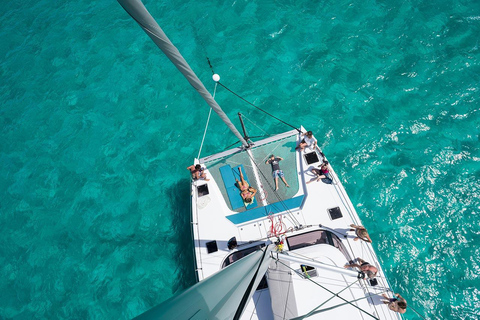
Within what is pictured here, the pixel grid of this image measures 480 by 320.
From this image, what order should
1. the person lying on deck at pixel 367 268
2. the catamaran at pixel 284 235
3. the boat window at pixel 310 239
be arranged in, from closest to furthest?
the catamaran at pixel 284 235
the person lying on deck at pixel 367 268
the boat window at pixel 310 239

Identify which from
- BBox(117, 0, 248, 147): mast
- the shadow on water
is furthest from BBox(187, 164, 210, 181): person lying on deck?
BBox(117, 0, 248, 147): mast

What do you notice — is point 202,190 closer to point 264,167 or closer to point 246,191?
point 246,191

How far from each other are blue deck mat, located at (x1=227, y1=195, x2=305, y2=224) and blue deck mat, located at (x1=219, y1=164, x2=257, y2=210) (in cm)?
A: 26

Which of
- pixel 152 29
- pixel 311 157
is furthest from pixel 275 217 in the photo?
pixel 152 29

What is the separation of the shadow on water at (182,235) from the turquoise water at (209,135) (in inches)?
1.8

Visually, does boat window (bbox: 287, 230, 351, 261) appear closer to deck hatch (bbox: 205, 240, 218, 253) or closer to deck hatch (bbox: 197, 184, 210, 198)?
deck hatch (bbox: 205, 240, 218, 253)

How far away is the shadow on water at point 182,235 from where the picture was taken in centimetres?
937

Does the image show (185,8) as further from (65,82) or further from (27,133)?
(27,133)

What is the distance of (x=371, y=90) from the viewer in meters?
10.9

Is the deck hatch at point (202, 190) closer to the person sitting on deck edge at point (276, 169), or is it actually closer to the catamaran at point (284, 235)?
the catamaran at point (284, 235)

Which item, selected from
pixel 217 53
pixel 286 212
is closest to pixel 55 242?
pixel 286 212

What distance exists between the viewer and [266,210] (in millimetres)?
8148

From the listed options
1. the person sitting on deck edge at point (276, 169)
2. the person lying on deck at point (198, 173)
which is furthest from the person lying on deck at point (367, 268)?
the person lying on deck at point (198, 173)

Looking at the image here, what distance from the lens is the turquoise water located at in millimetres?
9086
